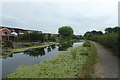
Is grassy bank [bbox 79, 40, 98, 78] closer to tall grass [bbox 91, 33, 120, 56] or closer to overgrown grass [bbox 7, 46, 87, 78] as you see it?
overgrown grass [bbox 7, 46, 87, 78]

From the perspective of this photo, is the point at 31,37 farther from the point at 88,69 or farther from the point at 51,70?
the point at 88,69

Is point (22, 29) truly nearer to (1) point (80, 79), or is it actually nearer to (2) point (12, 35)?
(2) point (12, 35)

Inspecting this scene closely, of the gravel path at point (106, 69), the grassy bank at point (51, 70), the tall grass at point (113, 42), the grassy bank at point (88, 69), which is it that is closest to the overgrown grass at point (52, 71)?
the grassy bank at point (51, 70)

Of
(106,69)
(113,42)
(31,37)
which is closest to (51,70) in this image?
A: (106,69)

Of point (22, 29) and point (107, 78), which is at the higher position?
point (22, 29)

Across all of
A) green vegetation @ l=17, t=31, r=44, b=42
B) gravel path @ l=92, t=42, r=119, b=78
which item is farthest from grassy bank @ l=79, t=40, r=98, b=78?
green vegetation @ l=17, t=31, r=44, b=42

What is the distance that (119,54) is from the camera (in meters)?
17.1

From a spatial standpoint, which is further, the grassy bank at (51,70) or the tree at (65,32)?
the tree at (65,32)

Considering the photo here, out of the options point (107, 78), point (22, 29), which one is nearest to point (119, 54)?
point (107, 78)

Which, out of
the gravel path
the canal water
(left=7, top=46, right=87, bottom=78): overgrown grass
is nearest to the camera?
the gravel path

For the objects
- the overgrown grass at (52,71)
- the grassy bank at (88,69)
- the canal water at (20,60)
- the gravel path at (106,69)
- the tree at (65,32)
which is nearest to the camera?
the grassy bank at (88,69)

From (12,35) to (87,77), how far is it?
5695cm

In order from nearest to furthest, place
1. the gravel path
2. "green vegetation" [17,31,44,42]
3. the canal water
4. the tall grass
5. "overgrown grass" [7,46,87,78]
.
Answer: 1. the gravel path
2. "overgrown grass" [7,46,87,78]
3. the canal water
4. the tall grass
5. "green vegetation" [17,31,44,42]

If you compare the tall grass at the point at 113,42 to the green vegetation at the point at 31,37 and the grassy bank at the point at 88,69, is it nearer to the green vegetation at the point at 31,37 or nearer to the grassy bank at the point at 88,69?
the grassy bank at the point at 88,69
